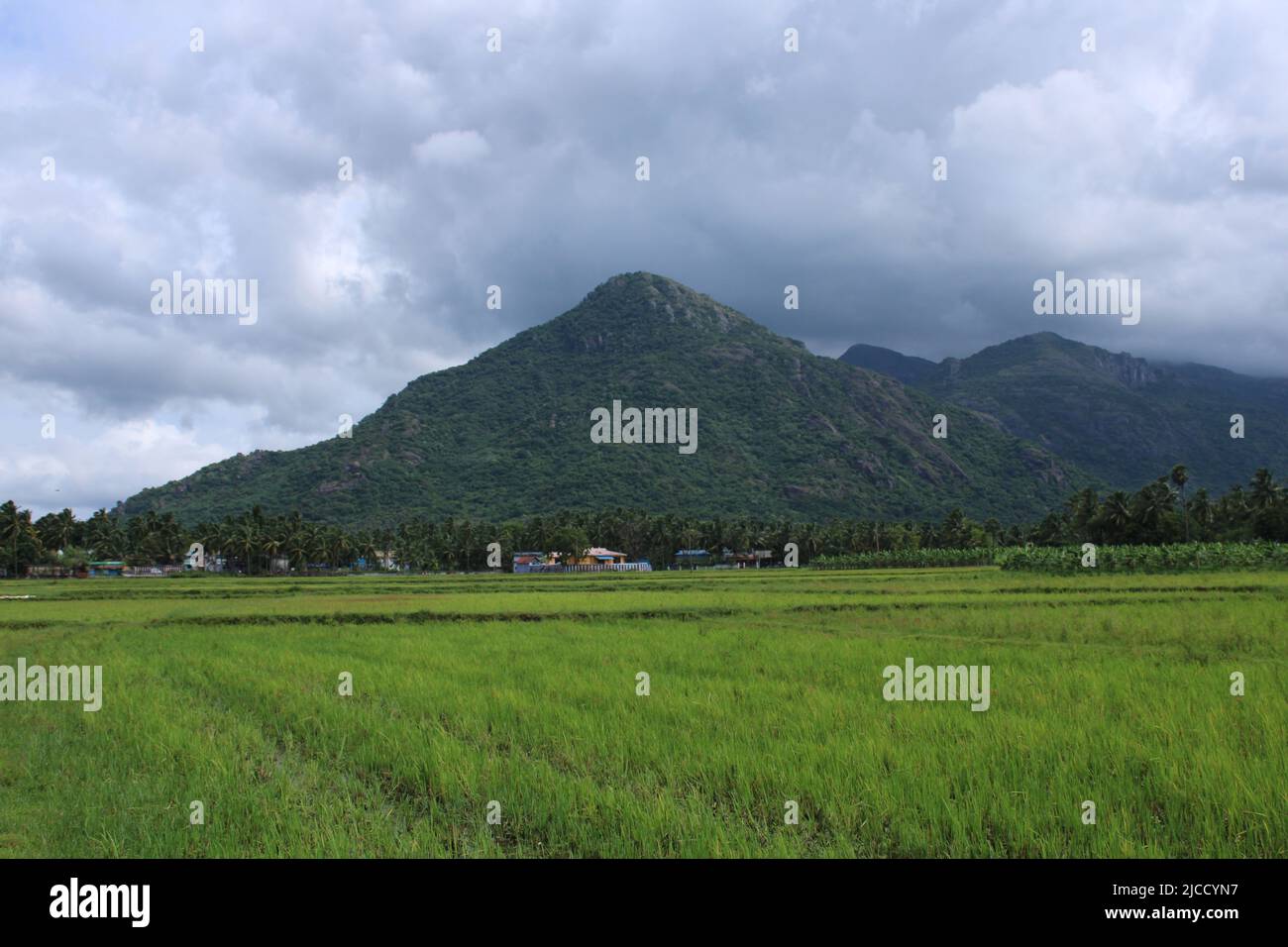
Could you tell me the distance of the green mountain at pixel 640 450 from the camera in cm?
14200

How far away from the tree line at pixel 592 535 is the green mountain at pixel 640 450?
20.1 metres

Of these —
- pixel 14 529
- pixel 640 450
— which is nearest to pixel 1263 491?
pixel 640 450

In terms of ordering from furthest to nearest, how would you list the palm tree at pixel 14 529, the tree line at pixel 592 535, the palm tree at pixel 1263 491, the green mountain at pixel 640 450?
the green mountain at pixel 640 450, the palm tree at pixel 14 529, the tree line at pixel 592 535, the palm tree at pixel 1263 491

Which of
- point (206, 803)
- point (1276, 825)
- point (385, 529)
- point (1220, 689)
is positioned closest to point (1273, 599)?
point (1220, 689)

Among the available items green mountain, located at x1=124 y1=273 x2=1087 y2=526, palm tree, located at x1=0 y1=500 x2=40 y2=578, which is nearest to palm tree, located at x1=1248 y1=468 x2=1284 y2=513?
green mountain, located at x1=124 y1=273 x2=1087 y2=526

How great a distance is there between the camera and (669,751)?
29.7ft

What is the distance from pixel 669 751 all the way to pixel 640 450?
149155 millimetres

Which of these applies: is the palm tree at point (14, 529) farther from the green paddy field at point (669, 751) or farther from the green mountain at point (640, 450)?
the green paddy field at point (669, 751)

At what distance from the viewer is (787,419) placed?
170 meters

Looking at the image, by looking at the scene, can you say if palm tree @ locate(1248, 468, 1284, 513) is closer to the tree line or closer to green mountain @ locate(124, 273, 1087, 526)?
the tree line

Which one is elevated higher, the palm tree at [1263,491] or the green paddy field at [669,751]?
the palm tree at [1263,491]

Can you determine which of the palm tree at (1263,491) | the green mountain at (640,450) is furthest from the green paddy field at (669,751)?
the green mountain at (640,450)

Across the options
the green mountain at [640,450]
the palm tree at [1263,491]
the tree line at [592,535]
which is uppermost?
the green mountain at [640,450]
